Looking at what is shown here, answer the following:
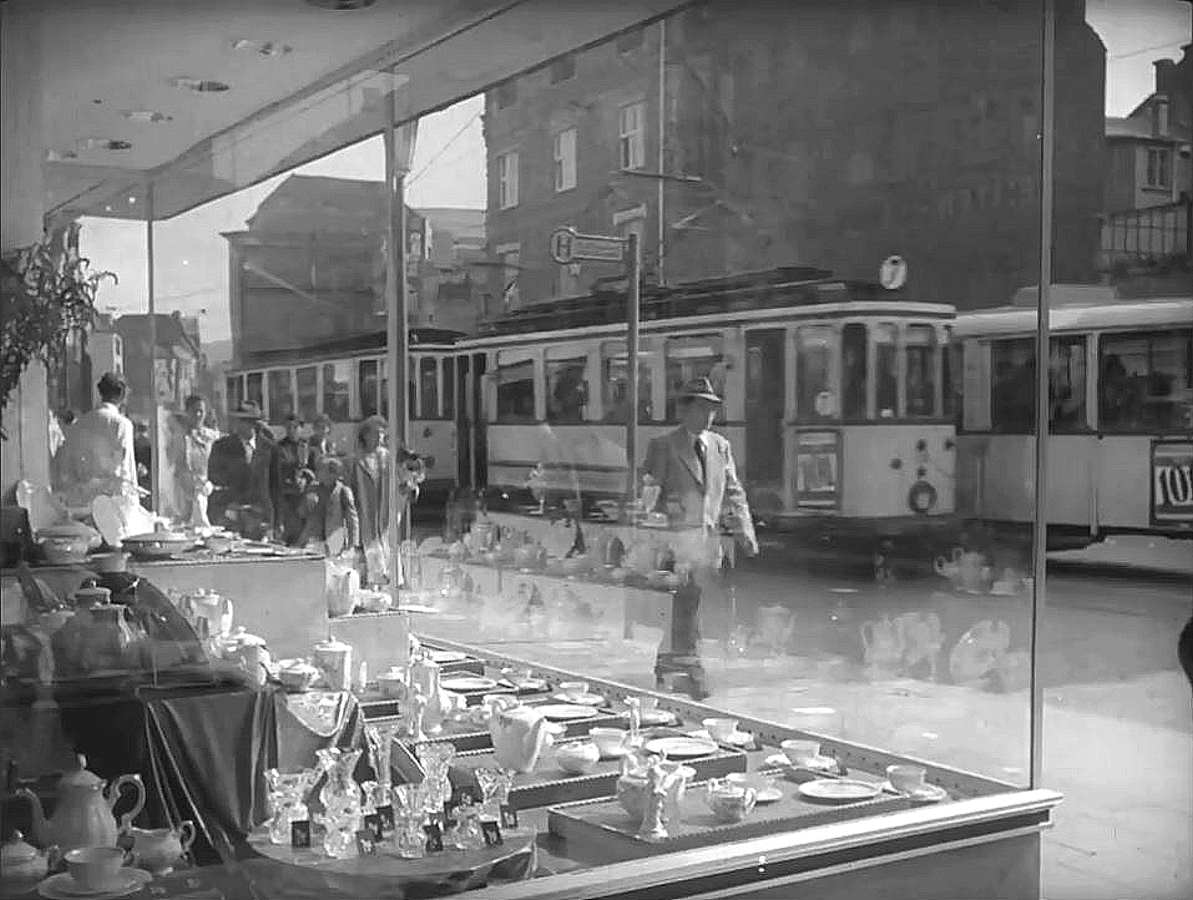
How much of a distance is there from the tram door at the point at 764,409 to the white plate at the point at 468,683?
1.87 ft

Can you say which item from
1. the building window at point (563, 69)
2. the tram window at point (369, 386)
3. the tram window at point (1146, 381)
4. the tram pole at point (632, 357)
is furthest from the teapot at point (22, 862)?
the tram window at point (1146, 381)

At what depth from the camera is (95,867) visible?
63.2 inches

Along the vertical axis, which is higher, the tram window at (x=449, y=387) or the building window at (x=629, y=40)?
the building window at (x=629, y=40)

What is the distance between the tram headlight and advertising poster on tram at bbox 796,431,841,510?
242 millimetres

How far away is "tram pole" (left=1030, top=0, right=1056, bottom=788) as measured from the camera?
7.89ft

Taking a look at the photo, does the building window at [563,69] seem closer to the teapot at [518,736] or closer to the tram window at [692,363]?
the tram window at [692,363]

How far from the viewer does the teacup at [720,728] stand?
2.28 metres

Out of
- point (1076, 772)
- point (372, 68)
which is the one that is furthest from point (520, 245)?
point (1076, 772)

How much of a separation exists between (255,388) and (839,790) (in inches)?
45.2

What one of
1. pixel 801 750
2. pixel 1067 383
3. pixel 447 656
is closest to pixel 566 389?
pixel 447 656

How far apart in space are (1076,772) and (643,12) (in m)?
1.76

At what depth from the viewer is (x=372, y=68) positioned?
5.79ft

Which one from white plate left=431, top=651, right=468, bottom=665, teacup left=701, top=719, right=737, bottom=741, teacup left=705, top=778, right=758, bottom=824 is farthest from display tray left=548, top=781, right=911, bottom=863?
white plate left=431, top=651, right=468, bottom=665

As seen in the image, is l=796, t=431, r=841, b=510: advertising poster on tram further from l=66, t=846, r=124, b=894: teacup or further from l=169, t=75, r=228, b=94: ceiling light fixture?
l=66, t=846, r=124, b=894: teacup
